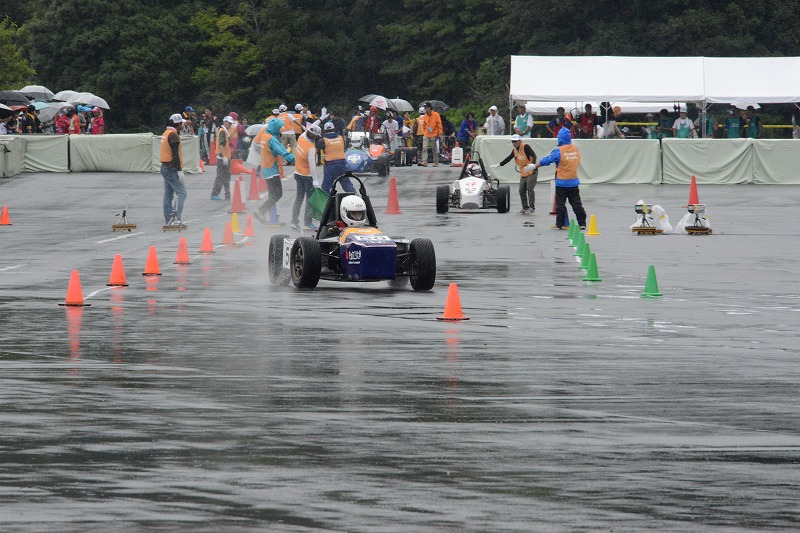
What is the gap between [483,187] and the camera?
31.4m

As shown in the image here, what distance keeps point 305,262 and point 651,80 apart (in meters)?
29.4

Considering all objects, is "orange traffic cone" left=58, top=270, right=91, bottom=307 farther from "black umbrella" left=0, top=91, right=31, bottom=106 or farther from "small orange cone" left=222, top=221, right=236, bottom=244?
"black umbrella" left=0, top=91, right=31, bottom=106

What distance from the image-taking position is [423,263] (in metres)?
17.8

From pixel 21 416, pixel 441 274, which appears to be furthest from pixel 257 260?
pixel 21 416

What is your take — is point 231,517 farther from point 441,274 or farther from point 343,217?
point 441,274

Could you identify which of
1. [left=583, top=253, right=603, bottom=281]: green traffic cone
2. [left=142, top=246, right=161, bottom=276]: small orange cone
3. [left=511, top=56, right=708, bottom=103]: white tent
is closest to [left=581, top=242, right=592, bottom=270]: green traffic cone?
[left=583, top=253, right=603, bottom=281]: green traffic cone

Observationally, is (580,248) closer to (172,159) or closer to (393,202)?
(172,159)

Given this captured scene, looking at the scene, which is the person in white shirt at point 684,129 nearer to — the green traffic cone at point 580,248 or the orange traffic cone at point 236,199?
the orange traffic cone at point 236,199

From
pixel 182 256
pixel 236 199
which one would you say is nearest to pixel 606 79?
pixel 236 199

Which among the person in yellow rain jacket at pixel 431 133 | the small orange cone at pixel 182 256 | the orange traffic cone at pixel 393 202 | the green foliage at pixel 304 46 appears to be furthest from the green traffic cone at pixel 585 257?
the green foliage at pixel 304 46

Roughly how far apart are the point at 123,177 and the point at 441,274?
2322 centimetres

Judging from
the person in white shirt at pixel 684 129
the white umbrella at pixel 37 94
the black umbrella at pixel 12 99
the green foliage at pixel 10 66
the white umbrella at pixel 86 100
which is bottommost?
the person in white shirt at pixel 684 129

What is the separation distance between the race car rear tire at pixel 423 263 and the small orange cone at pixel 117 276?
3815 mm

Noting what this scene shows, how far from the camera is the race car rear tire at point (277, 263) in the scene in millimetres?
18547
